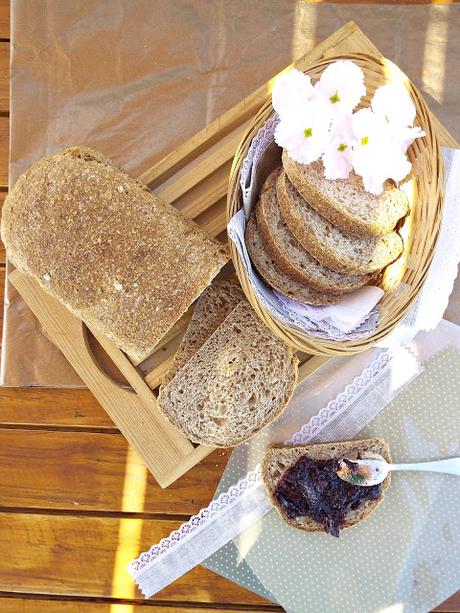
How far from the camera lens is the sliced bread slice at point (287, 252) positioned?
1.08m

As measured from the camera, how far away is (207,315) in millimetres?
1264

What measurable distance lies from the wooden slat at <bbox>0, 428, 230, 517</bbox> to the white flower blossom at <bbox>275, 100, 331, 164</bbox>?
0.71 meters

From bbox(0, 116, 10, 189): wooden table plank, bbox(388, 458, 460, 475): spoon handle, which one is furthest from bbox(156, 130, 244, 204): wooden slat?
bbox(388, 458, 460, 475): spoon handle

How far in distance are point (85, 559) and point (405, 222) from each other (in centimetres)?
100

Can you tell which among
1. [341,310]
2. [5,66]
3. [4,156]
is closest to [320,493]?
[341,310]

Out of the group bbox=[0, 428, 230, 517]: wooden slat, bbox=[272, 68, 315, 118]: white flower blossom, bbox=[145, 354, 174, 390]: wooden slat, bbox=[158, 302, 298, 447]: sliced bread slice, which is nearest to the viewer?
bbox=[272, 68, 315, 118]: white flower blossom

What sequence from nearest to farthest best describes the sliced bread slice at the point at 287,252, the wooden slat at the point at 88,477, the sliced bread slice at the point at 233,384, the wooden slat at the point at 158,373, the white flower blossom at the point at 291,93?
the white flower blossom at the point at 291,93
the sliced bread slice at the point at 287,252
the sliced bread slice at the point at 233,384
the wooden slat at the point at 158,373
the wooden slat at the point at 88,477

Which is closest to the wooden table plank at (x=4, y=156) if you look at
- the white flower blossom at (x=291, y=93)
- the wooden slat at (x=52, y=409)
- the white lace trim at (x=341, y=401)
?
the wooden slat at (x=52, y=409)

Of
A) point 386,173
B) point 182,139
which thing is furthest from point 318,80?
point 182,139

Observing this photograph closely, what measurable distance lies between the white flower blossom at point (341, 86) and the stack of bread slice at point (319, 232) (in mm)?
102

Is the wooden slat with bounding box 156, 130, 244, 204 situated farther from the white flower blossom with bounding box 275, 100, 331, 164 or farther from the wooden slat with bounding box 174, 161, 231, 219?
the white flower blossom with bounding box 275, 100, 331, 164

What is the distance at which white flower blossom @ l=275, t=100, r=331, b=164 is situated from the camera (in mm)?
977

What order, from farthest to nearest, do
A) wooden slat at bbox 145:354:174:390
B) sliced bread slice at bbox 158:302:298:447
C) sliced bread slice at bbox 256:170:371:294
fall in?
wooden slat at bbox 145:354:174:390 → sliced bread slice at bbox 158:302:298:447 → sliced bread slice at bbox 256:170:371:294

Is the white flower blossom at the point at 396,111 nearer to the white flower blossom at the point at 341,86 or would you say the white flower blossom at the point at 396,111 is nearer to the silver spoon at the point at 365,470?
the white flower blossom at the point at 341,86
